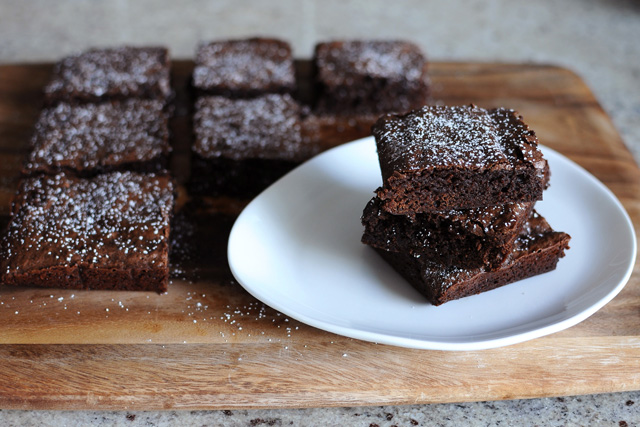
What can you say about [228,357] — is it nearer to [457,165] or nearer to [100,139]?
[457,165]

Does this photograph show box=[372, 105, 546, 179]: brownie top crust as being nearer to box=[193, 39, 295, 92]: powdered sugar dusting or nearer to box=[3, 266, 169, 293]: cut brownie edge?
box=[3, 266, 169, 293]: cut brownie edge

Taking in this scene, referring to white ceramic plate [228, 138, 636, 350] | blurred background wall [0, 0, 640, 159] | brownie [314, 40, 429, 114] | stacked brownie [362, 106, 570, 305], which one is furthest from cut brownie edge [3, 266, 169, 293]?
blurred background wall [0, 0, 640, 159]

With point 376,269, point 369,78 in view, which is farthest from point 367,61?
point 376,269

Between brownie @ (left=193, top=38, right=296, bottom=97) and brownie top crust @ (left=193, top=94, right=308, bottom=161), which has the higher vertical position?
brownie @ (left=193, top=38, right=296, bottom=97)

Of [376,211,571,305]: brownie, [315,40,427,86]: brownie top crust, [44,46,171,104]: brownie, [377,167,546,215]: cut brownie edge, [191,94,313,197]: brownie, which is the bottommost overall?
[376,211,571,305]: brownie

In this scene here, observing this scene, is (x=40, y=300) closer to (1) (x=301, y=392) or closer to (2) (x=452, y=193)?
(1) (x=301, y=392)

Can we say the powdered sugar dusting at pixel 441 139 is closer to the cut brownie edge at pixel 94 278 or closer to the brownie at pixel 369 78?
the cut brownie edge at pixel 94 278

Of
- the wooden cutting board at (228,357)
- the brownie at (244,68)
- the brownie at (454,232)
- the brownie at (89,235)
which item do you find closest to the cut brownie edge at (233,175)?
the brownie at (89,235)
